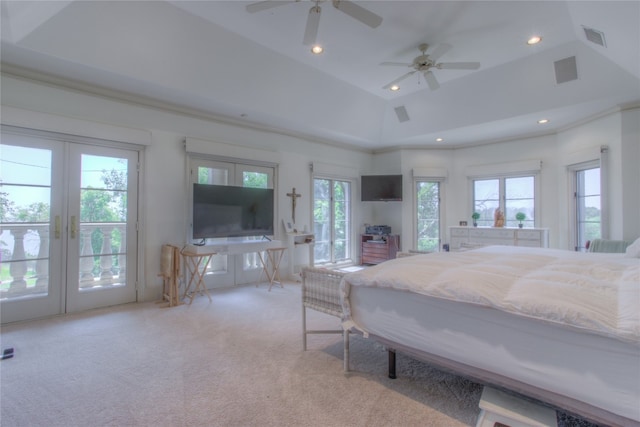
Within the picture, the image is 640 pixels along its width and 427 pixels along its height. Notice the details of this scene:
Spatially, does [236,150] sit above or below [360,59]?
below

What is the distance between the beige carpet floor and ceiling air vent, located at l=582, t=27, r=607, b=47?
11.9 ft

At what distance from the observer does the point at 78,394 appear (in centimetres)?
196

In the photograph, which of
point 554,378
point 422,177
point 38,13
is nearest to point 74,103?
point 38,13

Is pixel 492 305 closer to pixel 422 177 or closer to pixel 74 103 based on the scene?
pixel 74 103

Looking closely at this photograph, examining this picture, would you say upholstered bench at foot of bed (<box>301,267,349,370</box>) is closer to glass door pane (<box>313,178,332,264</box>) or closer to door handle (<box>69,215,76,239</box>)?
door handle (<box>69,215,76,239</box>)

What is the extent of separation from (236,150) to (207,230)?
136 cm

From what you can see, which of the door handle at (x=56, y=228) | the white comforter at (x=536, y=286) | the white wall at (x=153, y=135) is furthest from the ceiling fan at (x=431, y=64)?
the door handle at (x=56, y=228)

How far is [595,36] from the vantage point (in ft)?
10.4

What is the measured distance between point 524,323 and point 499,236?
14.9ft

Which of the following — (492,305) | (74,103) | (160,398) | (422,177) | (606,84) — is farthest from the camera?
(422,177)

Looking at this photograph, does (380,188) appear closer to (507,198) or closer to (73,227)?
(507,198)

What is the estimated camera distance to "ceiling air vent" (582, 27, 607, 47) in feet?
10.2

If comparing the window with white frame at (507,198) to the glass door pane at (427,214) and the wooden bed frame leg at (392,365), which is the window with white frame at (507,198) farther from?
the wooden bed frame leg at (392,365)

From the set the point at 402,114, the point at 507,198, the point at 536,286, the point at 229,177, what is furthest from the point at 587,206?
the point at 229,177
